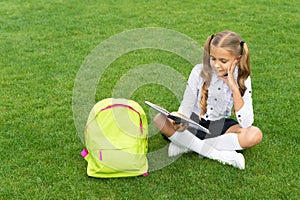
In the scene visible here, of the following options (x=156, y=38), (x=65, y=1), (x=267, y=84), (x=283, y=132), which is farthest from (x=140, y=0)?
(x=283, y=132)

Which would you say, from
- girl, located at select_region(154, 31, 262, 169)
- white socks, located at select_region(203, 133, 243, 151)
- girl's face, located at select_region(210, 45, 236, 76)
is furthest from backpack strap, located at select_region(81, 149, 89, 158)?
girl's face, located at select_region(210, 45, 236, 76)

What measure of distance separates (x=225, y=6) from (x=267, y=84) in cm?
287

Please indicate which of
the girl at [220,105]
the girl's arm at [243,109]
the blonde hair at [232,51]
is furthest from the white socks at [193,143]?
the blonde hair at [232,51]

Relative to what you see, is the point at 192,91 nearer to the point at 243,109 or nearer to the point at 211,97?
the point at 211,97

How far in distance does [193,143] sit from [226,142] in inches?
9.9

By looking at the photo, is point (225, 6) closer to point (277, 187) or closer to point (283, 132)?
point (283, 132)

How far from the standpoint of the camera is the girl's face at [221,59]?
340cm

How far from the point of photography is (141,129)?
3.52 meters

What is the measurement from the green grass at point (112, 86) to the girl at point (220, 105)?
0.13 meters

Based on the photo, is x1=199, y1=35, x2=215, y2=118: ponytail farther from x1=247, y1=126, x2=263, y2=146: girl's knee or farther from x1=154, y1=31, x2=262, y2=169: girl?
x1=247, y1=126, x2=263, y2=146: girl's knee

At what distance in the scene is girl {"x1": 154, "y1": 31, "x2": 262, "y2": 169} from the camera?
3.44 metres

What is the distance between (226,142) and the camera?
3.66 metres

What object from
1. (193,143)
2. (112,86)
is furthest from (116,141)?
(112,86)

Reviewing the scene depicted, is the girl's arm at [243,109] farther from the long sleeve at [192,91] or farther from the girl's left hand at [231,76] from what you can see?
the long sleeve at [192,91]
